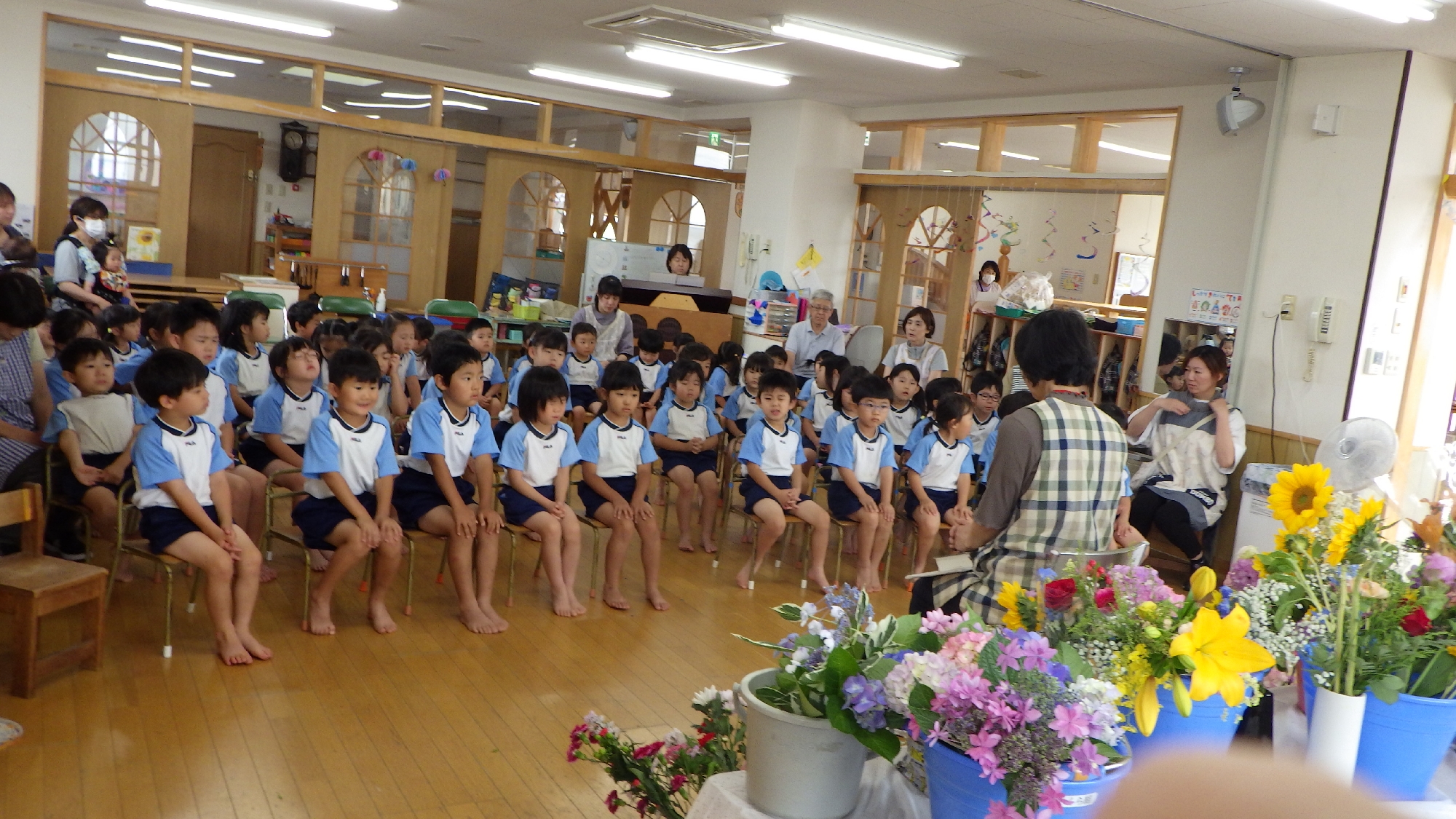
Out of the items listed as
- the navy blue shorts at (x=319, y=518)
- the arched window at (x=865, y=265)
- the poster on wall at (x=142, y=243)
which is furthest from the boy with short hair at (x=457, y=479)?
the poster on wall at (x=142, y=243)

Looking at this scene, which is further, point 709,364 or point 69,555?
point 709,364

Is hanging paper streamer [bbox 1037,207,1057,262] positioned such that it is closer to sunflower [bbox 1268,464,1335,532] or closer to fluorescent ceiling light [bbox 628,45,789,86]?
fluorescent ceiling light [bbox 628,45,789,86]

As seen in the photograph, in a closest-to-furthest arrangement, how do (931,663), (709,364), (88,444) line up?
1. (931,663)
2. (88,444)
3. (709,364)

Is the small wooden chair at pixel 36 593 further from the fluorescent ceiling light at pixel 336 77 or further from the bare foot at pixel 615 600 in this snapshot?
the fluorescent ceiling light at pixel 336 77

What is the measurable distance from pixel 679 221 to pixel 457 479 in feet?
23.1

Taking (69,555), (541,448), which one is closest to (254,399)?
(69,555)

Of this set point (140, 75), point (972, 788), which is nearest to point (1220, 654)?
point (972, 788)

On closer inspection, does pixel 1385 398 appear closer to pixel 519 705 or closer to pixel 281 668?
pixel 519 705

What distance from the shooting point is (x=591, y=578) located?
4.70m

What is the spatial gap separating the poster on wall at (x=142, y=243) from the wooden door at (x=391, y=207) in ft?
4.08

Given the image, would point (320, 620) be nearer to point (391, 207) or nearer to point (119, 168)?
point (119, 168)

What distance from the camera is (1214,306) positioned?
6.08 meters

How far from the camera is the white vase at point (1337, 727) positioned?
1.55 metres

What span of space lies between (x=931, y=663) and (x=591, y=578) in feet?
11.3
